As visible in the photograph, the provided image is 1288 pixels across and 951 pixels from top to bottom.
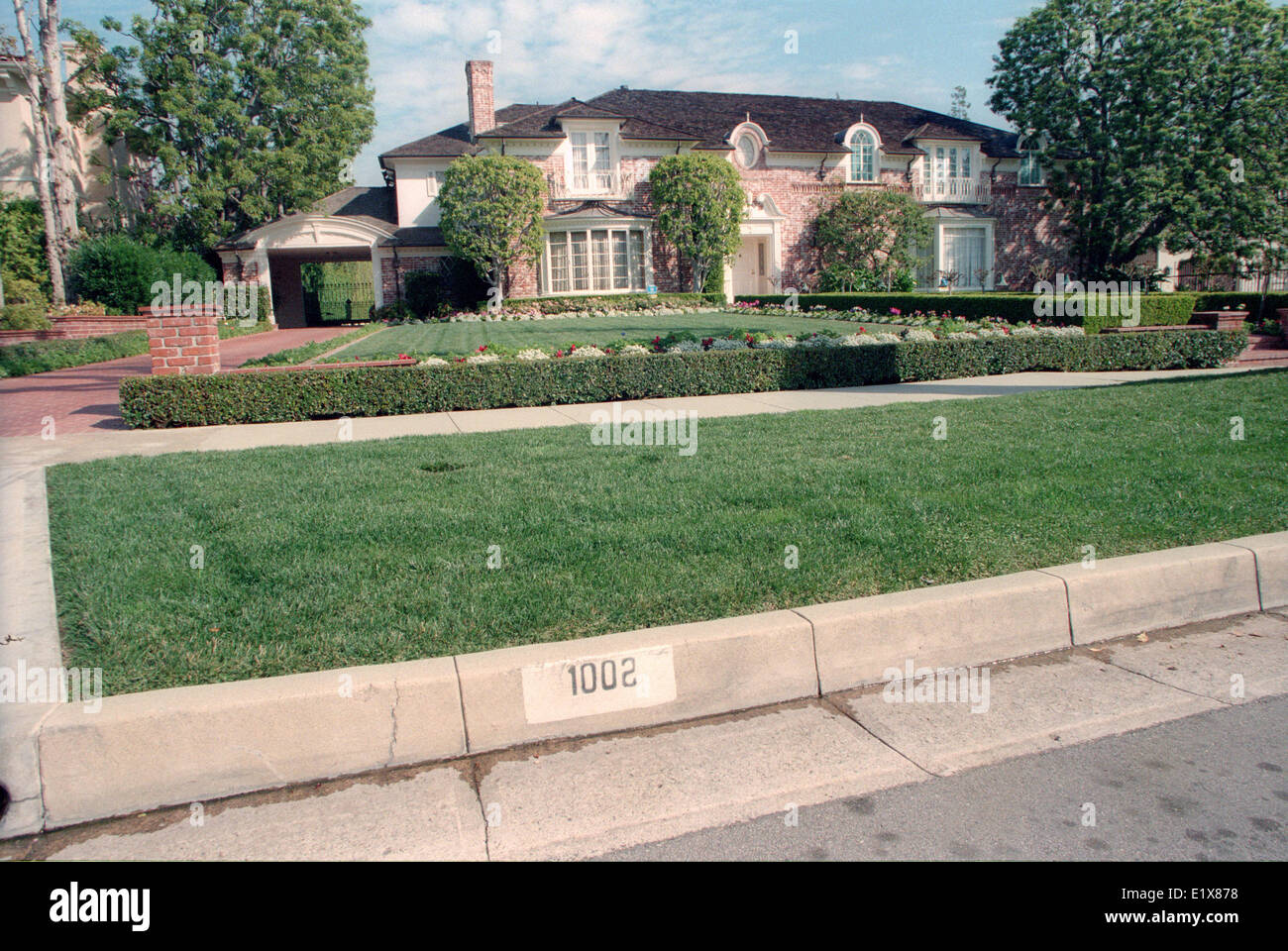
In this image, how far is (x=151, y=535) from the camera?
16.3 ft

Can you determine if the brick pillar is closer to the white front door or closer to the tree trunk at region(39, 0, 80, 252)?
the tree trunk at region(39, 0, 80, 252)

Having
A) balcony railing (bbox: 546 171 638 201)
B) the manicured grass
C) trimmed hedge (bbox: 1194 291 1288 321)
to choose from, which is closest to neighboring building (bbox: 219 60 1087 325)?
balcony railing (bbox: 546 171 638 201)

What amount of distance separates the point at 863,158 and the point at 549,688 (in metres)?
33.7

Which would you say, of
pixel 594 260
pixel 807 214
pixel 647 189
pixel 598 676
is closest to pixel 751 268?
pixel 807 214

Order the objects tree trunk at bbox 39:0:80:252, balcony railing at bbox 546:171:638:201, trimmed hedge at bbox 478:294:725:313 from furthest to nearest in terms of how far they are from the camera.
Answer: balcony railing at bbox 546:171:638:201 < trimmed hedge at bbox 478:294:725:313 < tree trunk at bbox 39:0:80:252

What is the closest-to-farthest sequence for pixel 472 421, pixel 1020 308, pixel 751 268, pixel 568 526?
pixel 568 526
pixel 472 421
pixel 1020 308
pixel 751 268

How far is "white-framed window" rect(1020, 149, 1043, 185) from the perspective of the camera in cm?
A: 3362

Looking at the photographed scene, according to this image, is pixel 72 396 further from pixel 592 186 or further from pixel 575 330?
pixel 592 186

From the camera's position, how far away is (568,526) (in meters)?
4.97

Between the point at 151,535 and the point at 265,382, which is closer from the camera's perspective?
the point at 151,535

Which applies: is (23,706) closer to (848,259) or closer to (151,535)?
(151,535)
